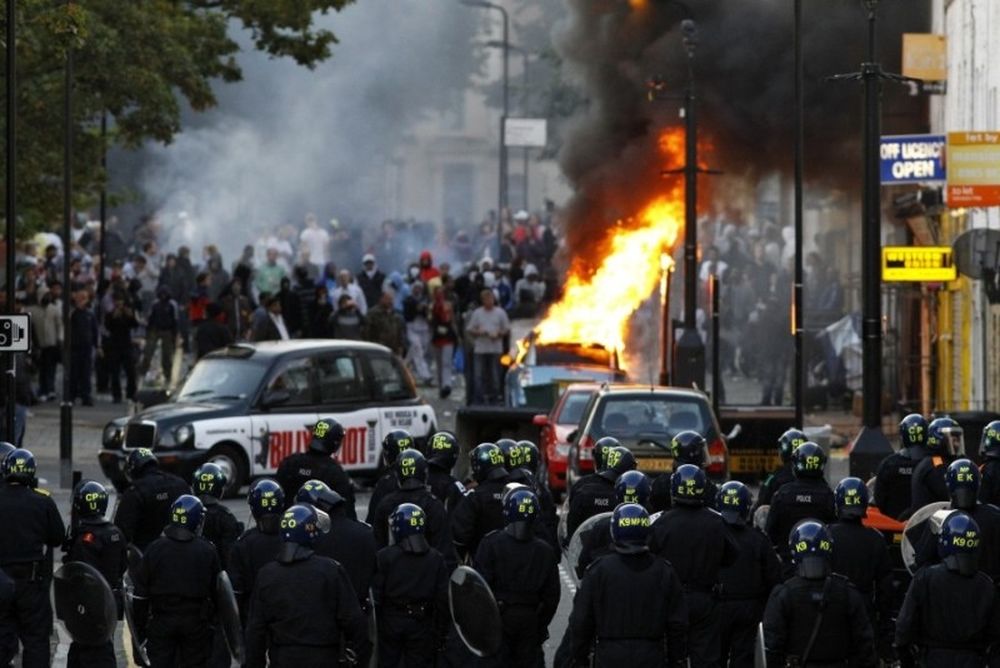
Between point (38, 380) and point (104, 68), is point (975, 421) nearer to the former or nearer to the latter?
point (104, 68)

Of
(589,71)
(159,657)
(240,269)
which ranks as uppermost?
(589,71)

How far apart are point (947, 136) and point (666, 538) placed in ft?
44.7

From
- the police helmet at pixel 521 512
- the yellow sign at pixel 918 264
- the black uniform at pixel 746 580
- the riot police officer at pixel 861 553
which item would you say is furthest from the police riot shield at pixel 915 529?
the yellow sign at pixel 918 264

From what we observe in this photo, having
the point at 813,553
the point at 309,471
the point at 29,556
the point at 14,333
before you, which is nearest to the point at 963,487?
the point at 813,553

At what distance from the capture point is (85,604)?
13828 mm

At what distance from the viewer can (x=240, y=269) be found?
36.3 meters

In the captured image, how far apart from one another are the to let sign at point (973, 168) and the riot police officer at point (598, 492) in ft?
35.5

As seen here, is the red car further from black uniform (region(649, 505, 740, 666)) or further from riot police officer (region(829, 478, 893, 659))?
riot police officer (region(829, 478, 893, 659))

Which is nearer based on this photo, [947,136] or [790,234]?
[947,136]

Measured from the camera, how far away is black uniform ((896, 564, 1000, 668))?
39.3 feet

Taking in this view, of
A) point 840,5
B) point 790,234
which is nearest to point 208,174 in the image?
point 790,234

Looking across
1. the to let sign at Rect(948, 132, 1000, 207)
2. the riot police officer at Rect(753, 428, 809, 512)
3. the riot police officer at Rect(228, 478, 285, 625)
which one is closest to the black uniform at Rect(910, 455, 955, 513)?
the riot police officer at Rect(753, 428, 809, 512)

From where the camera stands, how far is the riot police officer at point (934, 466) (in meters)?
15.9

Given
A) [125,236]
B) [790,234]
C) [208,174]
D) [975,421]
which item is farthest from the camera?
[208,174]
